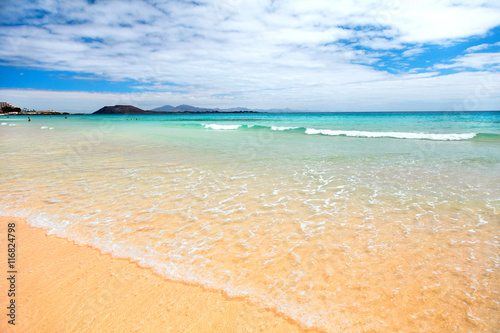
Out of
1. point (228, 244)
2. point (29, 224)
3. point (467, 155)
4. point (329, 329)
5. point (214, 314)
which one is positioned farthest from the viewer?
point (467, 155)

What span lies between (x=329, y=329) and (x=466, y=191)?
263 inches

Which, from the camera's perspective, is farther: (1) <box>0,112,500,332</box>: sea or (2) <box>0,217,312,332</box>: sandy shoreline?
(1) <box>0,112,500,332</box>: sea

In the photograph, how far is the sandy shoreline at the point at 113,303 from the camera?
2.63m

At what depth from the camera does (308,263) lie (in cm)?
361

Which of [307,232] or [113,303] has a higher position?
[307,232]

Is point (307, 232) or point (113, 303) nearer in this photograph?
point (113, 303)

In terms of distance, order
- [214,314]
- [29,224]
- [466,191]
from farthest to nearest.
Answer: [466,191] < [29,224] < [214,314]

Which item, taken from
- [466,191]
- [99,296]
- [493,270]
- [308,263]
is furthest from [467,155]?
[99,296]

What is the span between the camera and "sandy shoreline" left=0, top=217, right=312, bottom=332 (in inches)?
103

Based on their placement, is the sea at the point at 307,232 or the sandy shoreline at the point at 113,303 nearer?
the sandy shoreline at the point at 113,303

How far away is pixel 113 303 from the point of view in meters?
2.89

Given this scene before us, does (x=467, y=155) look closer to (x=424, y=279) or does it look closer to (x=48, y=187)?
(x=424, y=279)

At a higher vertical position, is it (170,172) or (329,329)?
(170,172)

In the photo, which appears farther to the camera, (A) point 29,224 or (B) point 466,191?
(B) point 466,191
